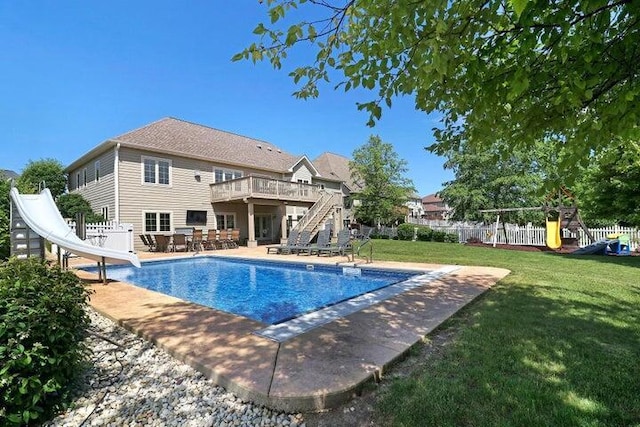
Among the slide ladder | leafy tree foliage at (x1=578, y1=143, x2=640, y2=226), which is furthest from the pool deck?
leafy tree foliage at (x1=578, y1=143, x2=640, y2=226)

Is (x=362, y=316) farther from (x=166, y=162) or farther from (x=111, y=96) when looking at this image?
(x=111, y=96)

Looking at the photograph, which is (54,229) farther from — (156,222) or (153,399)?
(156,222)

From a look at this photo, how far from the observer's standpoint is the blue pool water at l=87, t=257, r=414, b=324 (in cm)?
730

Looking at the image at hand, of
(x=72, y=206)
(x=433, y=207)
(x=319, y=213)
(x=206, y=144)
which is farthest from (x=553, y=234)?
(x=433, y=207)

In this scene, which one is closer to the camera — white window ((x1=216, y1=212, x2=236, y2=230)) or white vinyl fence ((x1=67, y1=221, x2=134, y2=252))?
white vinyl fence ((x1=67, y1=221, x2=134, y2=252))

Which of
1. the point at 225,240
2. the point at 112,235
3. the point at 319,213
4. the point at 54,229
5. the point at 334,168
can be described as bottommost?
the point at 225,240

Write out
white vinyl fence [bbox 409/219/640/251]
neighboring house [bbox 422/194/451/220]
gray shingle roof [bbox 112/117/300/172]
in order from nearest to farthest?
white vinyl fence [bbox 409/219/640/251] → gray shingle roof [bbox 112/117/300/172] → neighboring house [bbox 422/194/451/220]

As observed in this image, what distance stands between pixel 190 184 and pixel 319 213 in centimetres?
832

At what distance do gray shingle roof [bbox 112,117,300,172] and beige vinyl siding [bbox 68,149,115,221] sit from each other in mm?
1849

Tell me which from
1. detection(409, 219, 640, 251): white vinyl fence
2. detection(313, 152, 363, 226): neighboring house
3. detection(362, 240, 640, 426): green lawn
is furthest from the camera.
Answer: detection(313, 152, 363, 226): neighboring house

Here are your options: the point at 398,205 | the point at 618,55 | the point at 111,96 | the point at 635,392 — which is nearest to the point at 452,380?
the point at 635,392

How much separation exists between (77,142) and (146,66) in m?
27.0

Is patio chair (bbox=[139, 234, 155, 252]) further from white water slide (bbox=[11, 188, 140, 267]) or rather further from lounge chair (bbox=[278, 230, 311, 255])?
white water slide (bbox=[11, 188, 140, 267])

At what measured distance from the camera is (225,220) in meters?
22.3
